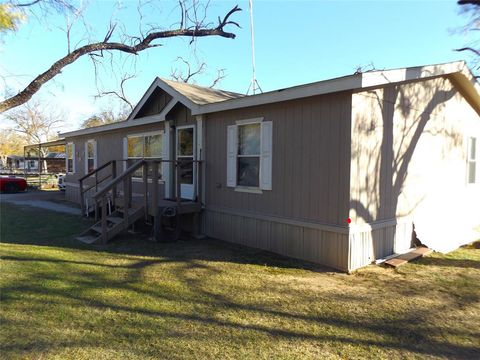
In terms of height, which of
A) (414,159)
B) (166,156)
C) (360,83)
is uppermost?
(360,83)

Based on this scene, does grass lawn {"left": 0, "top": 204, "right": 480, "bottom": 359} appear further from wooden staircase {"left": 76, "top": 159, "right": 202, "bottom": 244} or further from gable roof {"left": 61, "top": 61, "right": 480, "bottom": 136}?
gable roof {"left": 61, "top": 61, "right": 480, "bottom": 136}

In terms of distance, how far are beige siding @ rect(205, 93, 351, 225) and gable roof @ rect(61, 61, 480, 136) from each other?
225mm

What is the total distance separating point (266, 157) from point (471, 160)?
19.9 ft

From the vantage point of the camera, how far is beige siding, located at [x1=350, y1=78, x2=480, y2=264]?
218 inches

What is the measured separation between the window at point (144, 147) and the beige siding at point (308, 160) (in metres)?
3.35

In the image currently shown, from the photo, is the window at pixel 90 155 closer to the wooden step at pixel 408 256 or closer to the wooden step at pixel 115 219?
the wooden step at pixel 115 219

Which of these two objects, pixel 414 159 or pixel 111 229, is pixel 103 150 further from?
pixel 414 159

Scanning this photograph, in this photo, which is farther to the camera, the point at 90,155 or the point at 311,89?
the point at 90,155

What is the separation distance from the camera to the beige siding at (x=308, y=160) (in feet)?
17.5

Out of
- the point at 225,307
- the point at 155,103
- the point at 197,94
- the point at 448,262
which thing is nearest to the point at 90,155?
the point at 155,103

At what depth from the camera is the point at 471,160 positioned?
8.98 meters

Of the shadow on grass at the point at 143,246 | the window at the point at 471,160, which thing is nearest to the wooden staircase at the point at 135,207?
the shadow on grass at the point at 143,246

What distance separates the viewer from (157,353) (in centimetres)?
290

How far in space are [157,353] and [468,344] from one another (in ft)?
9.32
